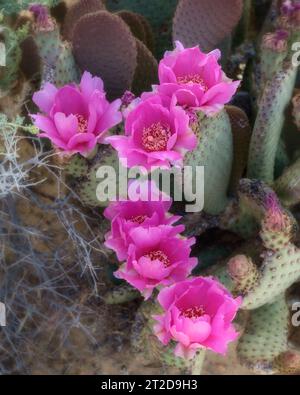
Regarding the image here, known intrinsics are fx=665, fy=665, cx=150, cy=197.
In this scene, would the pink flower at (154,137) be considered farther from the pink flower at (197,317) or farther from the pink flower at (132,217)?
the pink flower at (197,317)

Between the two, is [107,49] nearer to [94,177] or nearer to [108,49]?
[108,49]

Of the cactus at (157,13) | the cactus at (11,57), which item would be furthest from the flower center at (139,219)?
the cactus at (157,13)

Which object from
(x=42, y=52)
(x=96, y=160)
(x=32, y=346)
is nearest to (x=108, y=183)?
(x=96, y=160)

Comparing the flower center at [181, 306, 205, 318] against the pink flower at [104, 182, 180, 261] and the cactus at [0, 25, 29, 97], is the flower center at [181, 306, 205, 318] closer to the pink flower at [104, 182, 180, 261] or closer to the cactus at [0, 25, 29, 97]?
the pink flower at [104, 182, 180, 261]

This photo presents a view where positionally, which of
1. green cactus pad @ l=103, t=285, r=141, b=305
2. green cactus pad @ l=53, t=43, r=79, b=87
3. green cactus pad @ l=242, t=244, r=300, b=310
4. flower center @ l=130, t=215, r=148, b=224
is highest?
green cactus pad @ l=53, t=43, r=79, b=87

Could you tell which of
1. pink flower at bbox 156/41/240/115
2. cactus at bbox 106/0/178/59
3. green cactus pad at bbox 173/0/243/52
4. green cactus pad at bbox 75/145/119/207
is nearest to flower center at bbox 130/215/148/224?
green cactus pad at bbox 75/145/119/207

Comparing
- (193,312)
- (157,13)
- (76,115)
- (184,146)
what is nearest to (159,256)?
(193,312)

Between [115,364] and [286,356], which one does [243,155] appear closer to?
[286,356]
